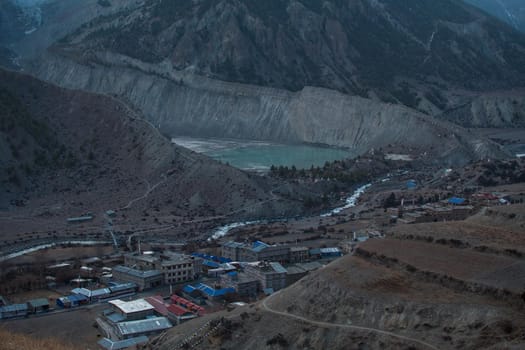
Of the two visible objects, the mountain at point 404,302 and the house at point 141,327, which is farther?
the house at point 141,327

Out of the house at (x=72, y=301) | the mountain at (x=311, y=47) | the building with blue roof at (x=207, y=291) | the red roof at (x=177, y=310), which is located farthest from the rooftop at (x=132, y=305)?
the mountain at (x=311, y=47)

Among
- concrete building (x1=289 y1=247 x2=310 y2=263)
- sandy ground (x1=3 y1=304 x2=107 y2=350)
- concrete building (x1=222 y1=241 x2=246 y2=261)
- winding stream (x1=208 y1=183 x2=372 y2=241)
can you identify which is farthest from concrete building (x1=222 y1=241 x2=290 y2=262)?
sandy ground (x1=3 y1=304 x2=107 y2=350)

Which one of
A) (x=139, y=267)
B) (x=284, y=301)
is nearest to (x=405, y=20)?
(x=139, y=267)

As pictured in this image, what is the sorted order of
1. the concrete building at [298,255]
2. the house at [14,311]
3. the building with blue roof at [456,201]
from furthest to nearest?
the building with blue roof at [456,201] → the concrete building at [298,255] → the house at [14,311]

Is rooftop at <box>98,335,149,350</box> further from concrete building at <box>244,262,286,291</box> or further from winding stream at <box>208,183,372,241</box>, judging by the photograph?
winding stream at <box>208,183,372,241</box>

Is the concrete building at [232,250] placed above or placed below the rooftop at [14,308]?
above

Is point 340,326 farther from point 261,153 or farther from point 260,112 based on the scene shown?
point 260,112

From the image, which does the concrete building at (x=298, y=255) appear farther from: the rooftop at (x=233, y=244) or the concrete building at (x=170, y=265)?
the concrete building at (x=170, y=265)

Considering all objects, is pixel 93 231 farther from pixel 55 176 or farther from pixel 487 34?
pixel 487 34
